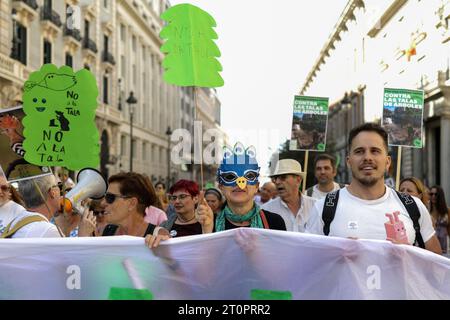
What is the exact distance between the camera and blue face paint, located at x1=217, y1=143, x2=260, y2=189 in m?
3.97

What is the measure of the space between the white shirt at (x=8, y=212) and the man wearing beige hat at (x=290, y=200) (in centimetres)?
310

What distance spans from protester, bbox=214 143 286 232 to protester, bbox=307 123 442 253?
43cm

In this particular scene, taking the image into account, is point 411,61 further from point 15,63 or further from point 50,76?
point 50,76

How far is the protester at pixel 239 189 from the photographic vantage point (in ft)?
13.0

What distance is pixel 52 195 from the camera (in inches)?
203

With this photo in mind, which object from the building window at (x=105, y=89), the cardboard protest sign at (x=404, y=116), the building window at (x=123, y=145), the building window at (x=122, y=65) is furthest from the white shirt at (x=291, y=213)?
the building window at (x=122, y=65)

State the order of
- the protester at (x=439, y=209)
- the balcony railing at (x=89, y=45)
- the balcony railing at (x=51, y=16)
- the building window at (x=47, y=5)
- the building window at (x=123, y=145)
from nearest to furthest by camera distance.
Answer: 1. the protester at (x=439, y=209)
2. the balcony railing at (x=51, y=16)
3. the building window at (x=47, y=5)
4. the balcony railing at (x=89, y=45)
5. the building window at (x=123, y=145)

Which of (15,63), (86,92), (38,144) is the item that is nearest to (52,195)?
(38,144)

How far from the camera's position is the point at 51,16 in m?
32.6

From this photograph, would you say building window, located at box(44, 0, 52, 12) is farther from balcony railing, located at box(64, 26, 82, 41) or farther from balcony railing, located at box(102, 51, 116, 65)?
balcony railing, located at box(102, 51, 116, 65)

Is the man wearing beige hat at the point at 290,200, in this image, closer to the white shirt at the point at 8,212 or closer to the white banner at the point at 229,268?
the white shirt at the point at 8,212

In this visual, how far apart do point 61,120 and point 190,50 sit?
1208mm

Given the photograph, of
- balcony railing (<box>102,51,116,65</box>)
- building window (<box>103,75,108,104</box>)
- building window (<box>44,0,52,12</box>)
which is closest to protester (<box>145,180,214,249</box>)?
building window (<box>44,0,52,12</box>)

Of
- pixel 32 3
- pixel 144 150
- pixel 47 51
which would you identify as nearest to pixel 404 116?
pixel 32 3
